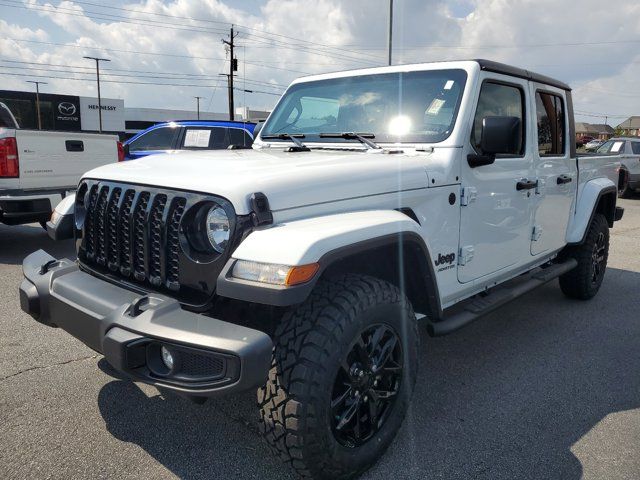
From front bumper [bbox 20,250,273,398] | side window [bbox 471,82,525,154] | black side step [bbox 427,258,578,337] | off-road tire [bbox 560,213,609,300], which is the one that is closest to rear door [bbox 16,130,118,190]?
front bumper [bbox 20,250,273,398]

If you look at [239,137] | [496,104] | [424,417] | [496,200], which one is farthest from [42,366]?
[239,137]

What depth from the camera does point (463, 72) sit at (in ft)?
10.5

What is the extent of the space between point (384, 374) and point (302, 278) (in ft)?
2.69

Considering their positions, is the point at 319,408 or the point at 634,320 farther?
the point at 634,320

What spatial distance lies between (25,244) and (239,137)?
3695 mm

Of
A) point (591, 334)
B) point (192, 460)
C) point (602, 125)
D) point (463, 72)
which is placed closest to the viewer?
point (192, 460)

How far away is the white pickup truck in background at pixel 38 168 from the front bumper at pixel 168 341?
13.7 ft

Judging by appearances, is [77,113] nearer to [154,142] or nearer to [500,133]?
[154,142]

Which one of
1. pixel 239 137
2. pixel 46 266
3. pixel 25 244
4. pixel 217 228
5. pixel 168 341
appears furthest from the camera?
pixel 239 137

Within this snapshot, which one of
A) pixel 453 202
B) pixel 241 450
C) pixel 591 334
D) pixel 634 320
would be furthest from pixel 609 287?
pixel 241 450

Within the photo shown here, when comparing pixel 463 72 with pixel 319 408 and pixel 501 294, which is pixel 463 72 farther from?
pixel 319 408

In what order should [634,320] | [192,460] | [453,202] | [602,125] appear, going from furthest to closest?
[602,125]
[634,320]
[453,202]
[192,460]

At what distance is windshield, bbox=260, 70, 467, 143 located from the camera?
10.3 ft

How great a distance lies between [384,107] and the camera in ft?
11.0
